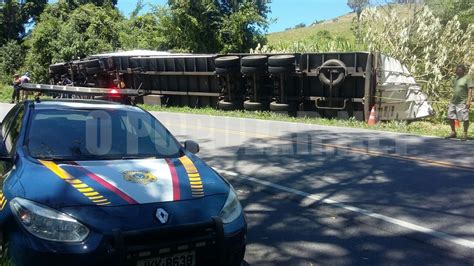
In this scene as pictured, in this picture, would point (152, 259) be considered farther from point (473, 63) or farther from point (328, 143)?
point (473, 63)

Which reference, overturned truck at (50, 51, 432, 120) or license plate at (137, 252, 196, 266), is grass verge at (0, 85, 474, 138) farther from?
license plate at (137, 252, 196, 266)

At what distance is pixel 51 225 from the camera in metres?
3.34

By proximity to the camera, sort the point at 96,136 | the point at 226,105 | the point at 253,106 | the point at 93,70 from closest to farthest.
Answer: the point at 96,136 < the point at 253,106 < the point at 226,105 < the point at 93,70

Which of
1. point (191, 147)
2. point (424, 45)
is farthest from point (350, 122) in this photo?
point (191, 147)

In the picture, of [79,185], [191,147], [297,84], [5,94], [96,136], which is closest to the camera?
[79,185]

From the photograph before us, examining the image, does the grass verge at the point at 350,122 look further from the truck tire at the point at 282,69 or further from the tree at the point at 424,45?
the tree at the point at 424,45

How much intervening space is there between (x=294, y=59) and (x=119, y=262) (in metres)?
14.7

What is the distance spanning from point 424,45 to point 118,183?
20007mm

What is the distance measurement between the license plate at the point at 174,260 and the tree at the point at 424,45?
18355mm

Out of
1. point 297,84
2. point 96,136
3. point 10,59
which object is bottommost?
point 96,136

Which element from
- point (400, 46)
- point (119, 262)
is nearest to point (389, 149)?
point (119, 262)

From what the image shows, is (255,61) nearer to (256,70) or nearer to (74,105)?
(256,70)

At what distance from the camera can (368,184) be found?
281 inches

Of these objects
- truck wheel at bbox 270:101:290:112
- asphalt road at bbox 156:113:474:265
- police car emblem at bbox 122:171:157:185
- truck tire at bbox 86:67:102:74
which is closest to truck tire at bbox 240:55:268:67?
truck wheel at bbox 270:101:290:112
